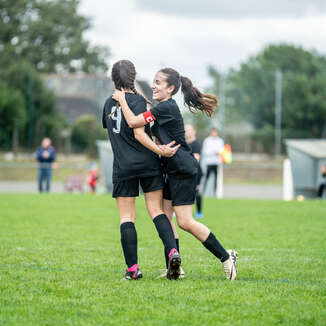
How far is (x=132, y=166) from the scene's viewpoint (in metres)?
5.45

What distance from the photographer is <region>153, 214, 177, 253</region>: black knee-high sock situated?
5.57 meters

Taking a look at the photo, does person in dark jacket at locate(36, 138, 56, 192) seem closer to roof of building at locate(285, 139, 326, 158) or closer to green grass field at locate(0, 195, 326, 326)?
roof of building at locate(285, 139, 326, 158)

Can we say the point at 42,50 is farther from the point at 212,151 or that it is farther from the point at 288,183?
the point at 212,151

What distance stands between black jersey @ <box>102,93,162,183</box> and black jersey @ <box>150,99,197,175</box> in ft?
0.33

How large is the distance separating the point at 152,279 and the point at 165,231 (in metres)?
0.44

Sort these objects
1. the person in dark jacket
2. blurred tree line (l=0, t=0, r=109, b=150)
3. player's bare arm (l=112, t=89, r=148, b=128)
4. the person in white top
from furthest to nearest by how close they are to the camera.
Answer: blurred tree line (l=0, t=0, r=109, b=150), the person in dark jacket, the person in white top, player's bare arm (l=112, t=89, r=148, b=128)

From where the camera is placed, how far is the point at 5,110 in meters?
42.2

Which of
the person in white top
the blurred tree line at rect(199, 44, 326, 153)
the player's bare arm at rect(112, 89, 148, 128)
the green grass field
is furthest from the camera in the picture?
the blurred tree line at rect(199, 44, 326, 153)

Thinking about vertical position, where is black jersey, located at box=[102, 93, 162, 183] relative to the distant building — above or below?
below

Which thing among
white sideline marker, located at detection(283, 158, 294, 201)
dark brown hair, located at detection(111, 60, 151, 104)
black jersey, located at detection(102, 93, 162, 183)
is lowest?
white sideline marker, located at detection(283, 158, 294, 201)

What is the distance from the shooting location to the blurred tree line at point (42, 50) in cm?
4700

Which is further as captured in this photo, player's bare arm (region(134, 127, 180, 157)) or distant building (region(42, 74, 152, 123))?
distant building (region(42, 74, 152, 123))

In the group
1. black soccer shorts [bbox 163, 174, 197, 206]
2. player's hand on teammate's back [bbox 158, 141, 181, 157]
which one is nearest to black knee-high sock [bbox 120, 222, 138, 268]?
black soccer shorts [bbox 163, 174, 197, 206]

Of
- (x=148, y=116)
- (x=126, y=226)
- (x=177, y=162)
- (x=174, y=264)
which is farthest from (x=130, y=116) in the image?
(x=174, y=264)
